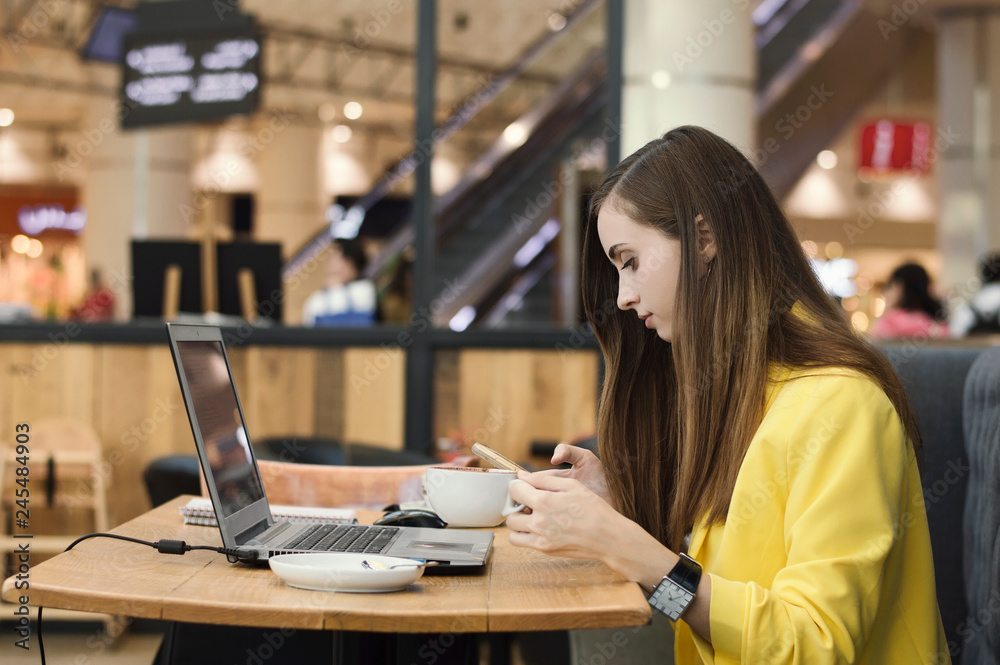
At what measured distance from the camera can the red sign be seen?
10.9 m

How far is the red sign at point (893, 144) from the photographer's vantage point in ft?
35.7

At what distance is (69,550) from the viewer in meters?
1.40

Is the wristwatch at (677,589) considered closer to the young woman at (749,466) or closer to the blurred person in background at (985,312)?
the young woman at (749,466)

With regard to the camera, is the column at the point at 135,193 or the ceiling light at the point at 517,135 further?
the column at the point at 135,193

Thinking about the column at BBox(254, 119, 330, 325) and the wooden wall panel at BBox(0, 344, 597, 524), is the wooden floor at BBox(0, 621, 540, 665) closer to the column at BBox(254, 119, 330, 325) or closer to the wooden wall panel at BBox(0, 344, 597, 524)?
the wooden wall panel at BBox(0, 344, 597, 524)

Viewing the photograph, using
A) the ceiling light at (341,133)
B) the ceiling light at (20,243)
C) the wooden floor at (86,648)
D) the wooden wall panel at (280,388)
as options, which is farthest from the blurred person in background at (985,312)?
the ceiling light at (20,243)

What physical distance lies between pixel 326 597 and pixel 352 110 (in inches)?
573

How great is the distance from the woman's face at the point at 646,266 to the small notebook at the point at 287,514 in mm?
601

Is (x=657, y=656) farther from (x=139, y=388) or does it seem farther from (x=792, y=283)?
(x=139, y=388)

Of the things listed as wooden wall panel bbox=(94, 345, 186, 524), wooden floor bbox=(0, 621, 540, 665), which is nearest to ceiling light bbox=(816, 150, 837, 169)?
wooden wall panel bbox=(94, 345, 186, 524)

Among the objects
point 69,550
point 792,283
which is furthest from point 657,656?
point 69,550

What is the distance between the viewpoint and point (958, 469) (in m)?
2.31

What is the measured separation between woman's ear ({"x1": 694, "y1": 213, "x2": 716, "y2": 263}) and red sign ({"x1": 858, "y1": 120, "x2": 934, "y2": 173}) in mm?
10230

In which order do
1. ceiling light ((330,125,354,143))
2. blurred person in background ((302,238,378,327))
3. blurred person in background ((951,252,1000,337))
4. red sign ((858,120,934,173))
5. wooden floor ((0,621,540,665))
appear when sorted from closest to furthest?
1. wooden floor ((0,621,540,665))
2. blurred person in background ((302,238,378,327))
3. blurred person in background ((951,252,1000,337))
4. red sign ((858,120,934,173))
5. ceiling light ((330,125,354,143))
